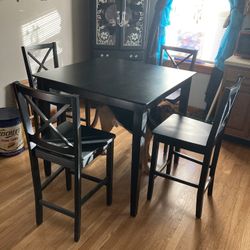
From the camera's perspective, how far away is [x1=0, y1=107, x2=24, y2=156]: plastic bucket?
2.46 meters

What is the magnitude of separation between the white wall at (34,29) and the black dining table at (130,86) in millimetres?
917

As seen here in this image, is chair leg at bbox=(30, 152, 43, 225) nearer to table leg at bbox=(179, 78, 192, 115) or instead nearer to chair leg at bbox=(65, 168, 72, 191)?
chair leg at bbox=(65, 168, 72, 191)

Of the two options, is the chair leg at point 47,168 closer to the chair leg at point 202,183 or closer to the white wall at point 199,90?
the chair leg at point 202,183

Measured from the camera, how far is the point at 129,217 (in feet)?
6.47

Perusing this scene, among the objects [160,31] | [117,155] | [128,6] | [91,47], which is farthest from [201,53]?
[117,155]

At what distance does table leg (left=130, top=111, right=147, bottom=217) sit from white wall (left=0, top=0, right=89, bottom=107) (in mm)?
1751

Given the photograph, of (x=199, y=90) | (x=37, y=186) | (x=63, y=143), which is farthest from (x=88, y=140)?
(x=199, y=90)

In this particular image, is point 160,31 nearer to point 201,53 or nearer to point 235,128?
point 201,53

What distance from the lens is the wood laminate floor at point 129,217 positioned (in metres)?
1.76

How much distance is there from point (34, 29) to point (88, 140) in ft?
5.95

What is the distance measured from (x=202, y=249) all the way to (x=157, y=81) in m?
1.17

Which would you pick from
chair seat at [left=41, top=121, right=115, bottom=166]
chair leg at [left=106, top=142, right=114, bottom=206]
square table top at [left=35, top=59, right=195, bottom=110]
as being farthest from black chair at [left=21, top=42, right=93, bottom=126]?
chair leg at [left=106, top=142, right=114, bottom=206]

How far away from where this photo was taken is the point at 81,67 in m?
2.30

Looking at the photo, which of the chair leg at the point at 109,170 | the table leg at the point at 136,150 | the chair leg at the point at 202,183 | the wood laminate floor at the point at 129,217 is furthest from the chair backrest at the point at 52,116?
the chair leg at the point at 202,183
